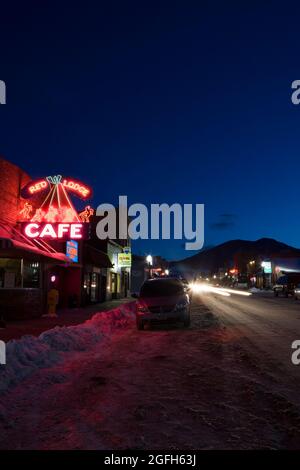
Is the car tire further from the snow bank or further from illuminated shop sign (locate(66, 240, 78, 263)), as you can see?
illuminated shop sign (locate(66, 240, 78, 263))

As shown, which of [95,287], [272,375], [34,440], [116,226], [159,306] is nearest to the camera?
[34,440]

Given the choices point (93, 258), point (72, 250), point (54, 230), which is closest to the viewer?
point (54, 230)

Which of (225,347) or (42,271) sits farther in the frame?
(42,271)

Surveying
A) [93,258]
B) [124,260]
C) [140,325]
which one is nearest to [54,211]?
[93,258]

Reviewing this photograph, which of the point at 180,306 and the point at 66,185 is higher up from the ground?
the point at 66,185

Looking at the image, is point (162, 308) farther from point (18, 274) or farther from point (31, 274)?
point (31, 274)

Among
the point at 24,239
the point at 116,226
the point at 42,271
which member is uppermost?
the point at 116,226

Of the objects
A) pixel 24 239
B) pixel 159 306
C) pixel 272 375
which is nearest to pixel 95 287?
pixel 24 239

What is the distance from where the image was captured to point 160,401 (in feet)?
21.5

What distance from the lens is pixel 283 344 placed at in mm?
12125

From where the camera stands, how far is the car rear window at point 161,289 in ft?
57.3

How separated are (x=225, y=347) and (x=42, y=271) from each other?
45.0ft

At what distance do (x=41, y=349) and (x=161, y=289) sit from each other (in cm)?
826
